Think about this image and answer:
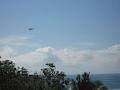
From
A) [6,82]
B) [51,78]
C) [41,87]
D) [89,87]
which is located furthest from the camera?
[51,78]

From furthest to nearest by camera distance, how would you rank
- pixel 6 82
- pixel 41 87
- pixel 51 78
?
1. pixel 51 78
2. pixel 41 87
3. pixel 6 82

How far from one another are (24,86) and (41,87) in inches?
139

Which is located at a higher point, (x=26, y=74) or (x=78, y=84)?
(x=26, y=74)

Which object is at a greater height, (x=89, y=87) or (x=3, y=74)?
(x=3, y=74)

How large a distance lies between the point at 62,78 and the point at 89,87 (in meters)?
52.3

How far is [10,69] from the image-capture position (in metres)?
62.6

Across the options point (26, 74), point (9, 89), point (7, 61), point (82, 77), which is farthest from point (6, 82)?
point (82, 77)

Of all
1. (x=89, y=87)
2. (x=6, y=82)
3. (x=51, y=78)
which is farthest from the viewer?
(x=51, y=78)

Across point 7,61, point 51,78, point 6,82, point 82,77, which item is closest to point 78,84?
point 82,77

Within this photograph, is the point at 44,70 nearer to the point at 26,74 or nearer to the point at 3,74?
the point at 26,74

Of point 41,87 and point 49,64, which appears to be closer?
point 41,87

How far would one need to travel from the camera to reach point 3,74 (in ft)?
192

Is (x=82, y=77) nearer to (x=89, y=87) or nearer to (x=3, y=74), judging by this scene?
(x=89, y=87)

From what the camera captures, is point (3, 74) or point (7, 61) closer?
point (3, 74)
